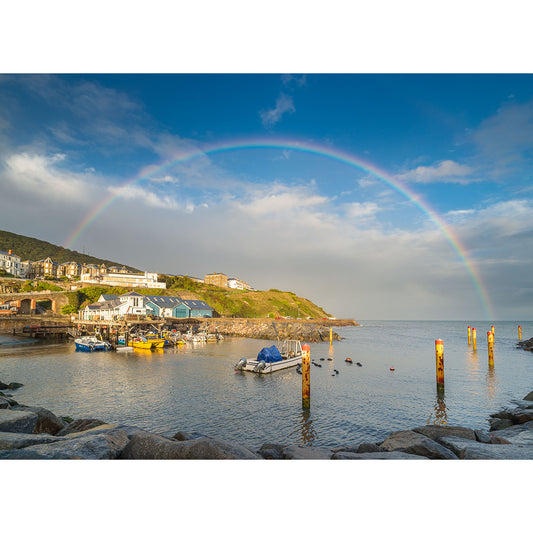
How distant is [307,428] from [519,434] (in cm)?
929

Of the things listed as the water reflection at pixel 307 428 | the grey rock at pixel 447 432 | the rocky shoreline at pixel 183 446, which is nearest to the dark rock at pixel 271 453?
the rocky shoreline at pixel 183 446

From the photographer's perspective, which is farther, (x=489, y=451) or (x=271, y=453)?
(x=271, y=453)

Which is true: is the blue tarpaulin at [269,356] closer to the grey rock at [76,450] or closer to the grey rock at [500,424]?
the grey rock at [500,424]

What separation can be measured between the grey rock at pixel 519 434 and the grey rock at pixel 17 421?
1767 centimetres

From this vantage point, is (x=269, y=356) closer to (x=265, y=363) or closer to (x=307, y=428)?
(x=265, y=363)

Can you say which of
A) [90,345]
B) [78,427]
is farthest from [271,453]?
[90,345]

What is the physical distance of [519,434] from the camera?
543 inches

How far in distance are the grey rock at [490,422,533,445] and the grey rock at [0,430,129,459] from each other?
13.7 m

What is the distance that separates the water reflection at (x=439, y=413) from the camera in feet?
62.1

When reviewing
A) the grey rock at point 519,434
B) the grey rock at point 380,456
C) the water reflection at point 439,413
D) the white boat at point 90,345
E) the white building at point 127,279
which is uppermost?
the white building at point 127,279

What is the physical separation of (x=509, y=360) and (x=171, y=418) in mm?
46694

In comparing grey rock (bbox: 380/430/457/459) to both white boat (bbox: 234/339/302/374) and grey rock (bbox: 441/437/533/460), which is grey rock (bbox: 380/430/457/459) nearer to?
grey rock (bbox: 441/437/533/460)

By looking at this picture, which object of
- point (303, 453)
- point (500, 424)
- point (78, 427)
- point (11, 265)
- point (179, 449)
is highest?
point (11, 265)

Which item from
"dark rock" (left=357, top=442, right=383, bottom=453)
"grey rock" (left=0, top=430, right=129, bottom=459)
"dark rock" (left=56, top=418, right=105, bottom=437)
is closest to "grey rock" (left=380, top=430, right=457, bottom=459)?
"dark rock" (left=357, top=442, right=383, bottom=453)
